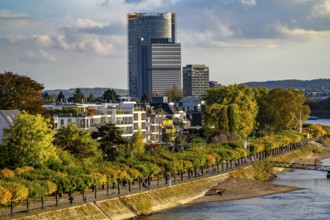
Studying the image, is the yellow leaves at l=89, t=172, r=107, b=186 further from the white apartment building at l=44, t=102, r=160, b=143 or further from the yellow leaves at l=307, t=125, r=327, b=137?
the yellow leaves at l=307, t=125, r=327, b=137

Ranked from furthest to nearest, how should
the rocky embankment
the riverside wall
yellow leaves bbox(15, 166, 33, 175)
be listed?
yellow leaves bbox(15, 166, 33, 175), the rocky embankment, the riverside wall

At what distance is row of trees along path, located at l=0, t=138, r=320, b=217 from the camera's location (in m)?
69.2

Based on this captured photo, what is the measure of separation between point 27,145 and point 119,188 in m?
9.22

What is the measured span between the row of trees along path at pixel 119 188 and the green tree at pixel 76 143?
6.80m

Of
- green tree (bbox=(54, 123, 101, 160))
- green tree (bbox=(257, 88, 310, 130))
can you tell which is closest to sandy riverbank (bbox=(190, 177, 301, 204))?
green tree (bbox=(54, 123, 101, 160))

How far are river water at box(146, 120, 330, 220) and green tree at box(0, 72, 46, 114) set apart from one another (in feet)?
95.4

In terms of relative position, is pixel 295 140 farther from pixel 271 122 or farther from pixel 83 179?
pixel 83 179

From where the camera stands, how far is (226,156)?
109875mm

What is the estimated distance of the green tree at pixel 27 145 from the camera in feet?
269

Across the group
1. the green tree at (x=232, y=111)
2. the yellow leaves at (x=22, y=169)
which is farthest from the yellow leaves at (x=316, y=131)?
the yellow leaves at (x=22, y=169)

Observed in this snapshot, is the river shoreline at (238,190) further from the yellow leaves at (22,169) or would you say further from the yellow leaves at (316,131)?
the yellow leaves at (316,131)

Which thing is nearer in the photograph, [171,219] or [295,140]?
[171,219]

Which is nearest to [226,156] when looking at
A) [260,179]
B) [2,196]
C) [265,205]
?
[260,179]

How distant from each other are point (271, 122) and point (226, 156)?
2602 inches
